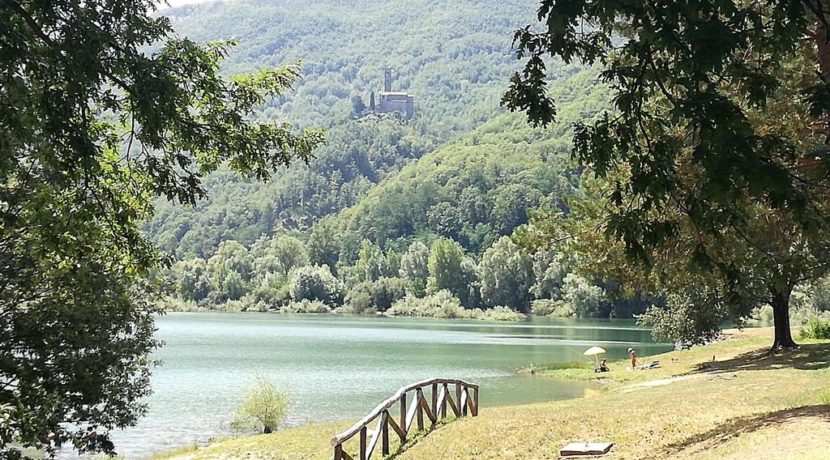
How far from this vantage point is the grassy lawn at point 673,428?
1116cm

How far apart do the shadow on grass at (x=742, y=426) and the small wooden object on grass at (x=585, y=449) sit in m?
1.00

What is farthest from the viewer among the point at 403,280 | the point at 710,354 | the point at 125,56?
the point at 403,280

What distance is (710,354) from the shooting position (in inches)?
1500

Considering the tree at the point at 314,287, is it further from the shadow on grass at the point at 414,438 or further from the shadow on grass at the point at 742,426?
the shadow on grass at the point at 742,426

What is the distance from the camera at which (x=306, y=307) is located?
135000 mm

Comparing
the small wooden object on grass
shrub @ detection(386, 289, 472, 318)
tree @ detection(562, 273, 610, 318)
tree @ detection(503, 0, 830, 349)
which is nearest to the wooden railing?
the small wooden object on grass

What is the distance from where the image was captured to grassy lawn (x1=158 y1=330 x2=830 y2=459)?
11.2 meters

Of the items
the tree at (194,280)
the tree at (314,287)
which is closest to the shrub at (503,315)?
the tree at (314,287)

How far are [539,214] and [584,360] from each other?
100 feet

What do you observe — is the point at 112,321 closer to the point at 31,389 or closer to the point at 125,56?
the point at 31,389

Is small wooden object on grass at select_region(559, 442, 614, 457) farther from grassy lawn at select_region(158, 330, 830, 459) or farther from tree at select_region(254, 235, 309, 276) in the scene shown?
tree at select_region(254, 235, 309, 276)

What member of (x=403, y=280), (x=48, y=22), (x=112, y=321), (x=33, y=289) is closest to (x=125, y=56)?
(x=48, y=22)

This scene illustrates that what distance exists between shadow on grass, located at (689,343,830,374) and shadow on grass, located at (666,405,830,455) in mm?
13365

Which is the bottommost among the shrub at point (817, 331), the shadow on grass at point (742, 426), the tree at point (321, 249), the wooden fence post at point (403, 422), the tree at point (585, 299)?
the wooden fence post at point (403, 422)
